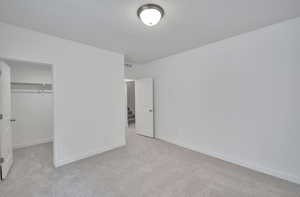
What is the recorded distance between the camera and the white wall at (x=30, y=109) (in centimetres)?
343

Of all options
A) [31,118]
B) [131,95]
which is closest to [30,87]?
[31,118]

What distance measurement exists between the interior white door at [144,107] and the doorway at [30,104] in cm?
250

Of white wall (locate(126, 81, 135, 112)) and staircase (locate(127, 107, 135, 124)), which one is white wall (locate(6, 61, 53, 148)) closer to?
staircase (locate(127, 107, 135, 124))

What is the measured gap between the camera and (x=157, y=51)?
3.39 metres

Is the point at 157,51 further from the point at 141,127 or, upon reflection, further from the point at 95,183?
the point at 95,183

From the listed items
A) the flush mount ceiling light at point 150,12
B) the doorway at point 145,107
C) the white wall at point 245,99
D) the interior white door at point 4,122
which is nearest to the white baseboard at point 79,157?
the interior white door at point 4,122

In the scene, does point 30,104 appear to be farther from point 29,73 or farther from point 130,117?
point 130,117

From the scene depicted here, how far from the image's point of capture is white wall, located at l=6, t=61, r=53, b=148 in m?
3.43

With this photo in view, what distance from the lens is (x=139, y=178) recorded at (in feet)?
7.05

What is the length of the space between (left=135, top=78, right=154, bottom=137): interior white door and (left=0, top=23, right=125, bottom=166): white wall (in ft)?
3.36

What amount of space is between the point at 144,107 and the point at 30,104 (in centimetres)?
318

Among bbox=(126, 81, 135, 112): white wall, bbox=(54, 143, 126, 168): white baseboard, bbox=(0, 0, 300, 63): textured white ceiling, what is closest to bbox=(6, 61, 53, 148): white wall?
bbox=(0, 0, 300, 63): textured white ceiling

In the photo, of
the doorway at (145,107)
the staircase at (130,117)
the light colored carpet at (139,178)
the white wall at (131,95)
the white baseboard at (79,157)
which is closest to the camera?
the light colored carpet at (139,178)

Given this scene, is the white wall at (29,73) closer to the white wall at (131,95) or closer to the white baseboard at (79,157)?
the white baseboard at (79,157)
